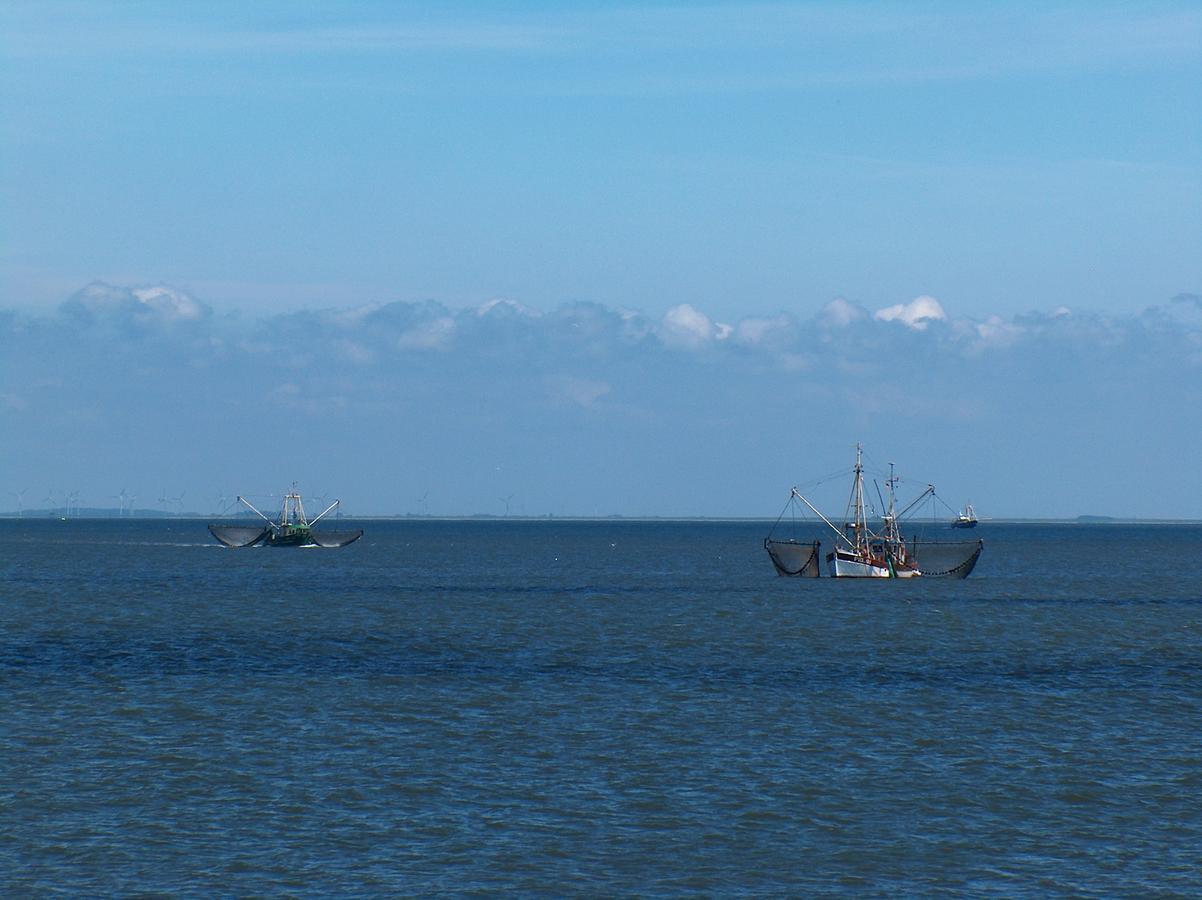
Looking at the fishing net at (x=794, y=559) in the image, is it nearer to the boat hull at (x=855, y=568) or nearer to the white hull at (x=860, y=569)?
the white hull at (x=860, y=569)

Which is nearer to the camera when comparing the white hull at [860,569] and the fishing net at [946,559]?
the white hull at [860,569]

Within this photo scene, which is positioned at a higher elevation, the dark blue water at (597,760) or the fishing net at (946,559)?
the fishing net at (946,559)

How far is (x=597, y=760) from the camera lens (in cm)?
5025

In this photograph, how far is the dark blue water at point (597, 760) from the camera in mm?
37031

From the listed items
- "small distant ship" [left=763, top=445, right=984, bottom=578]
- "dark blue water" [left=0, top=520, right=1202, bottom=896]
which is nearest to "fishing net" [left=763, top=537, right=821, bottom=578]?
"small distant ship" [left=763, top=445, right=984, bottom=578]

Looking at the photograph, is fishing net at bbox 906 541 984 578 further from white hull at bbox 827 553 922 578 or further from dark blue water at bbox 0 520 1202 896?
dark blue water at bbox 0 520 1202 896

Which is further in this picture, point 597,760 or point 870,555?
point 870,555

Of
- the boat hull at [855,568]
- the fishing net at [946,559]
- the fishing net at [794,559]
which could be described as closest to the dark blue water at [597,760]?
the boat hull at [855,568]

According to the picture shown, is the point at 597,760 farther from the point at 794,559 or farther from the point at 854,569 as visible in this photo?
the point at 794,559

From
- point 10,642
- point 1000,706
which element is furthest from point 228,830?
point 10,642

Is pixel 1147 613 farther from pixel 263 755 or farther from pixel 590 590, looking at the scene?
pixel 263 755

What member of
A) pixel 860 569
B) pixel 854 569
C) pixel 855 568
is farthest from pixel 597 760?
pixel 854 569

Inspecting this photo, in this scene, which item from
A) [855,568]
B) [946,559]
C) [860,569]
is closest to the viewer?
[860,569]

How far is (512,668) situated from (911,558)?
108 m
